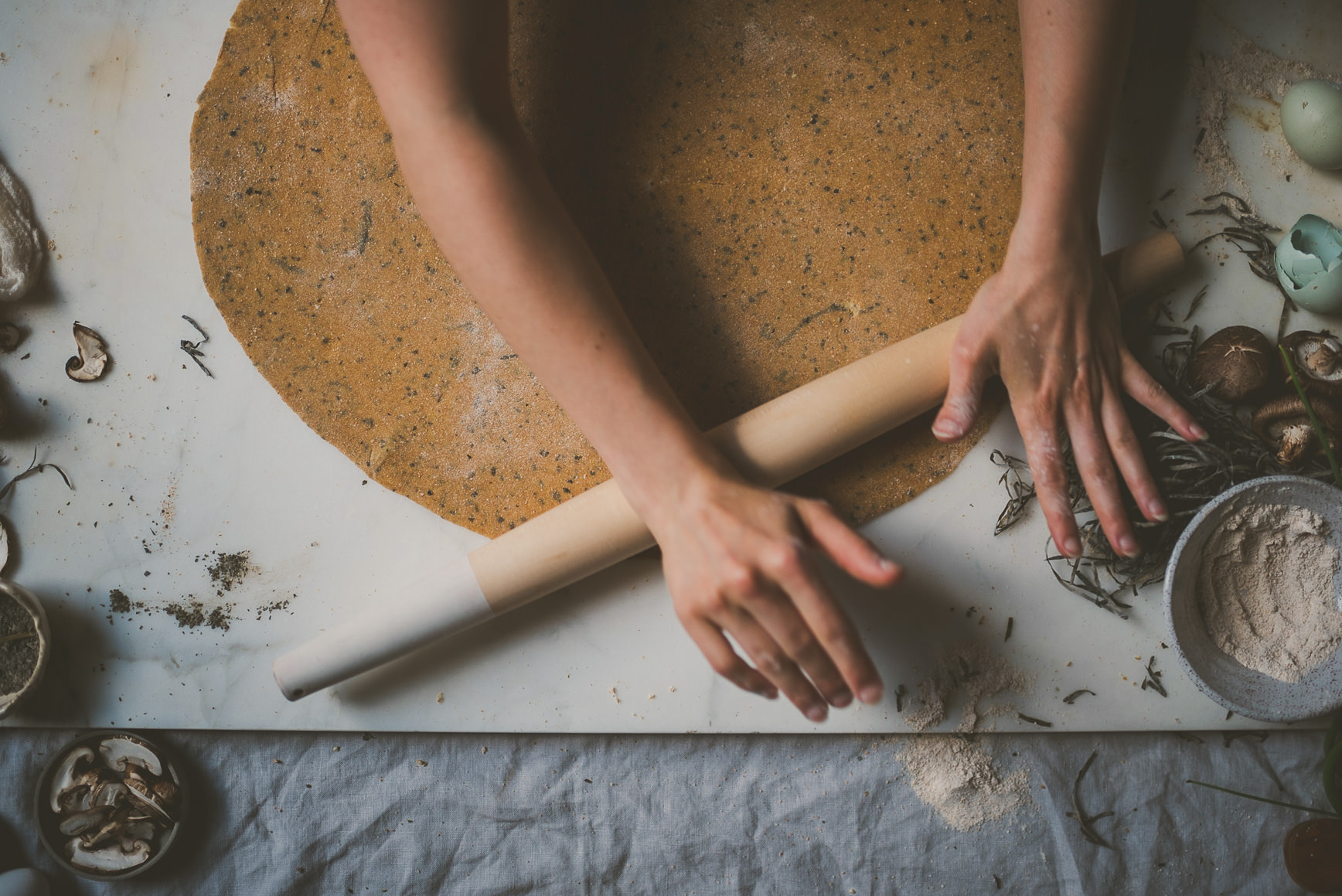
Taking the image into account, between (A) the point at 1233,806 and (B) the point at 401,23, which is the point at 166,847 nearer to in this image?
(B) the point at 401,23

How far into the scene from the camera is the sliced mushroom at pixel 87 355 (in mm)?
980

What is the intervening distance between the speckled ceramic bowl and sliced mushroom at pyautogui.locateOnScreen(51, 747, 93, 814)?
87mm

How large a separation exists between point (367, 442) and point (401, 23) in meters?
0.45

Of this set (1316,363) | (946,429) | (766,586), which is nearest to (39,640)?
(766,586)

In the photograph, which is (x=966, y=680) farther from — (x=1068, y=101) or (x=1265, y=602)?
(x=1068, y=101)

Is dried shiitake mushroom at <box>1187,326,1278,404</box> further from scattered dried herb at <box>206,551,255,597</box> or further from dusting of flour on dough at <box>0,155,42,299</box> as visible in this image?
dusting of flour on dough at <box>0,155,42,299</box>

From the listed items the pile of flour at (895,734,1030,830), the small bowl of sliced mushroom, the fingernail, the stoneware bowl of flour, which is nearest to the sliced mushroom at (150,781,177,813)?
the small bowl of sliced mushroom

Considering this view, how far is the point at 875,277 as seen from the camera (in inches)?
36.7

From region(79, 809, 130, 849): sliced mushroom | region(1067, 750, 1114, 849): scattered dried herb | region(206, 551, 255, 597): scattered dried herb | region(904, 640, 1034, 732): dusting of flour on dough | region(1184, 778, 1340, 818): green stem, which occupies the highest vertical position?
region(206, 551, 255, 597): scattered dried herb

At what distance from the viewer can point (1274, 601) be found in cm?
88

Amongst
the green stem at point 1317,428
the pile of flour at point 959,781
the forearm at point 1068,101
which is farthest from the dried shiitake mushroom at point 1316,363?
the pile of flour at point 959,781

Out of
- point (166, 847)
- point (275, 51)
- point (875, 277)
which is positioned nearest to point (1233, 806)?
point (875, 277)

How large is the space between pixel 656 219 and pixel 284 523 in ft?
1.86

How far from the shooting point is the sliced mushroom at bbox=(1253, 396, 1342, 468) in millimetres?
883
